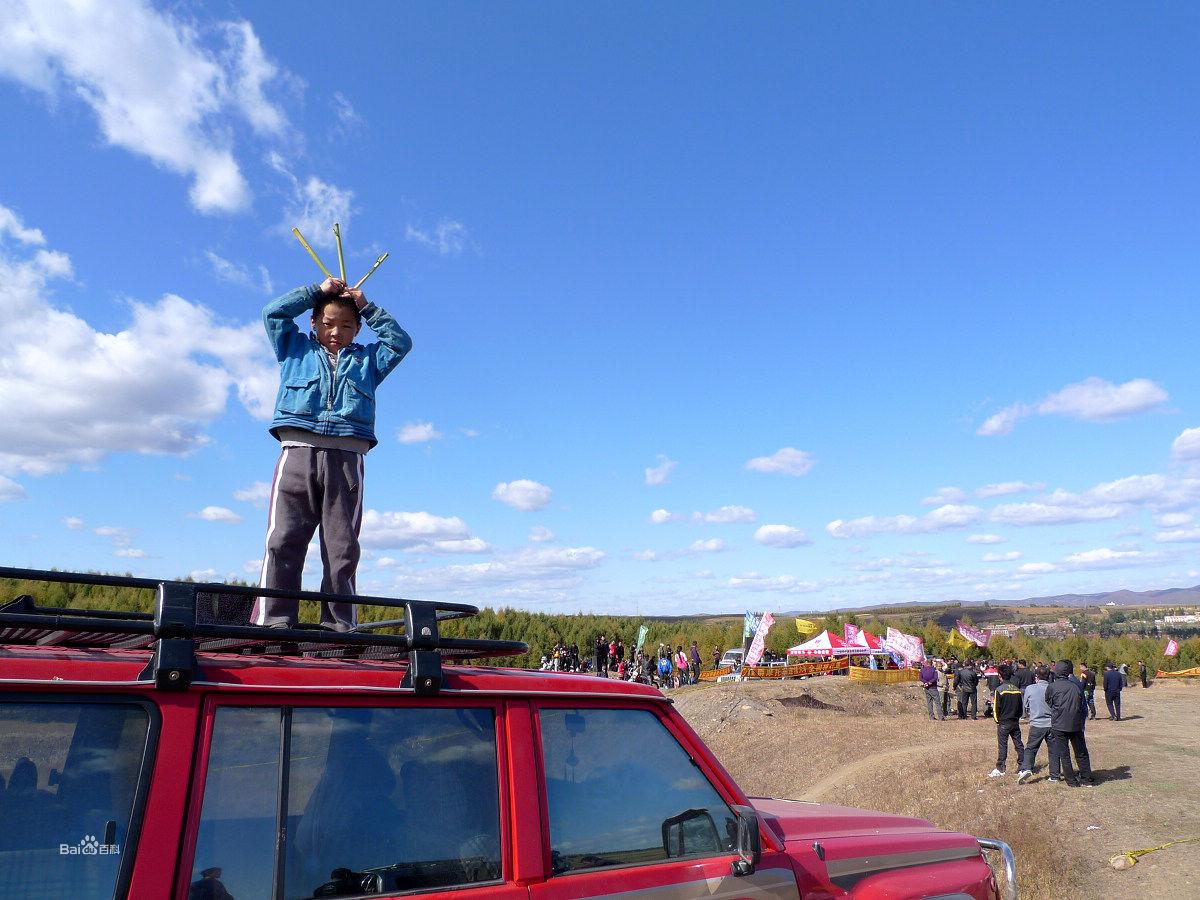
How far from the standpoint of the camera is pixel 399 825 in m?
2.44

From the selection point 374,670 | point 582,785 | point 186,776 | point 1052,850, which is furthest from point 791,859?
point 1052,850

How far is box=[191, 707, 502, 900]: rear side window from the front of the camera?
2186 millimetres

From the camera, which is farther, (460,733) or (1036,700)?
(1036,700)

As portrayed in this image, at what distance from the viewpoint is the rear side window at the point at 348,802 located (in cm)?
219

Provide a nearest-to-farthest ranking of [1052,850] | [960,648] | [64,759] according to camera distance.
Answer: [64,759] < [1052,850] < [960,648]

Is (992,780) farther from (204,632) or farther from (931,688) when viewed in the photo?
(204,632)

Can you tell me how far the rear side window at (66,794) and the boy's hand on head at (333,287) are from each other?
3191 millimetres

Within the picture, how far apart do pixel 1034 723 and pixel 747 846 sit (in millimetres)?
11623

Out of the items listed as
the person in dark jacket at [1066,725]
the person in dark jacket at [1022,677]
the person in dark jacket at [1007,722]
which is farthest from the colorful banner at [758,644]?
the person in dark jacket at [1066,725]

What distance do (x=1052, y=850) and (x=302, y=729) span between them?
1042cm

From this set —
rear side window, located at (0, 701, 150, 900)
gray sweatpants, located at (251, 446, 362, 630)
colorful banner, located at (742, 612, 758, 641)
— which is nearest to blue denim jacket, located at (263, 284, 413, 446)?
gray sweatpants, located at (251, 446, 362, 630)

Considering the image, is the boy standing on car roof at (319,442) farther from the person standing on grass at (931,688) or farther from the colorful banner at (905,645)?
the colorful banner at (905,645)

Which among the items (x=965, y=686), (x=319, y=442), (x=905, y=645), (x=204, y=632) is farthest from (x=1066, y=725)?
(x=905, y=645)

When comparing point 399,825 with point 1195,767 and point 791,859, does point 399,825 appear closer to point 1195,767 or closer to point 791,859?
point 791,859
